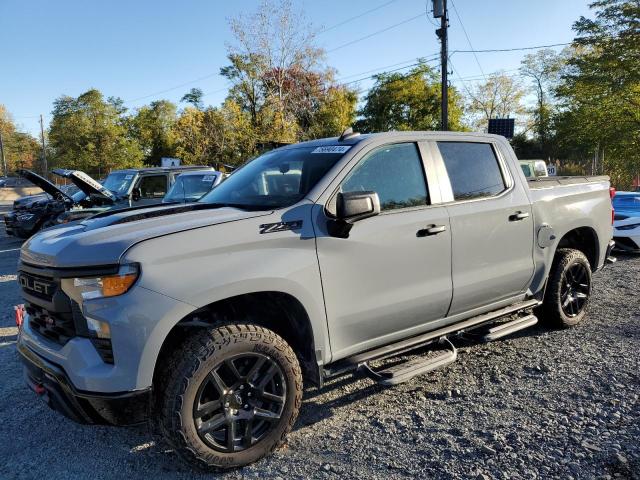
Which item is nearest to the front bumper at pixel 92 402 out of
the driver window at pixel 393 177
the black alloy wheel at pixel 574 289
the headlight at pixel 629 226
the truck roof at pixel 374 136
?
the driver window at pixel 393 177

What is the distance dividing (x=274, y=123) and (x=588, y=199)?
2812 cm

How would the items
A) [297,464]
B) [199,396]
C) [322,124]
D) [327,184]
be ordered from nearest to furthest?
[199,396] → [297,464] → [327,184] → [322,124]

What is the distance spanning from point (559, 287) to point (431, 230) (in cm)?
201

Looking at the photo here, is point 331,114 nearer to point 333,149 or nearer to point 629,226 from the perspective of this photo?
point 629,226

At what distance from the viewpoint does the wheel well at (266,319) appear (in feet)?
9.07

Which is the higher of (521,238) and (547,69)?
(547,69)

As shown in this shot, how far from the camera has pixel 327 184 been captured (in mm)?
3174

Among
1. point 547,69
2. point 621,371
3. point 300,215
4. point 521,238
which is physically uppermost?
point 547,69

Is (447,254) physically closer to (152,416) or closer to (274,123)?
(152,416)

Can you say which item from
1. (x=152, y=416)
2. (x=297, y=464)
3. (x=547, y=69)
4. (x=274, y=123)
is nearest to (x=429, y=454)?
(x=297, y=464)

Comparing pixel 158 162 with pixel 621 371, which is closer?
pixel 621 371

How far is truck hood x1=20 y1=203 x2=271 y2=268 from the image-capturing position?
97.7 inches

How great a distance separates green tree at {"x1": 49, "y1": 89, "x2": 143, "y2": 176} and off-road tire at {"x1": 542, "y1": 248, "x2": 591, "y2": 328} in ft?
163

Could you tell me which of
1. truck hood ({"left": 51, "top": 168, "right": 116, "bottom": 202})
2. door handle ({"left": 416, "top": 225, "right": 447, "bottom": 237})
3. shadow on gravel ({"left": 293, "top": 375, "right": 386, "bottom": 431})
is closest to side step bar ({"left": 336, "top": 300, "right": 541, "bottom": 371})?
shadow on gravel ({"left": 293, "top": 375, "right": 386, "bottom": 431})
